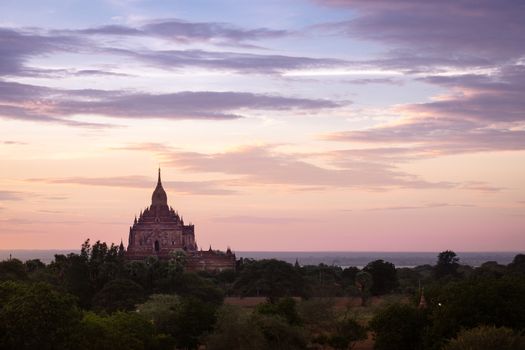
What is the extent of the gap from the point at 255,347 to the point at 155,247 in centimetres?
11074

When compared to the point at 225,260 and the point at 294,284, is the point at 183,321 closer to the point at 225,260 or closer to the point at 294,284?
the point at 294,284

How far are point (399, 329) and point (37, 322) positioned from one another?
2293cm

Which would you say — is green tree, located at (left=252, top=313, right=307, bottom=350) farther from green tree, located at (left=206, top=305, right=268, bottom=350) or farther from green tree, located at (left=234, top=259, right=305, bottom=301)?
green tree, located at (left=234, top=259, right=305, bottom=301)

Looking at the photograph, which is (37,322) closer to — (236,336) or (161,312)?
(236,336)

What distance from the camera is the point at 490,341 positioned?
45594 millimetres

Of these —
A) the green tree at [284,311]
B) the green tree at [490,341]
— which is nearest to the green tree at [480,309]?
the green tree at [490,341]

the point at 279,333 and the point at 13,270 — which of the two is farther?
the point at 13,270

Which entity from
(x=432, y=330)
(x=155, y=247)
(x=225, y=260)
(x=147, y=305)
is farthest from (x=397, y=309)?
(x=155, y=247)

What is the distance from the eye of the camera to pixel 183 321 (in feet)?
209

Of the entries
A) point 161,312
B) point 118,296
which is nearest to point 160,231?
point 118,296

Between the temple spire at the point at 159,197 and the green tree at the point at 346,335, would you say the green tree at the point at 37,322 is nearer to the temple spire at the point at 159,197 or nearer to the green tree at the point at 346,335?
the green tree at the point at 346,335

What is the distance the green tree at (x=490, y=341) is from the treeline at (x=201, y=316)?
0.20 ft

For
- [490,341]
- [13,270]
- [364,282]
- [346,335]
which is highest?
[13,270]

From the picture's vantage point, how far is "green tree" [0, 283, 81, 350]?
1898 inches
